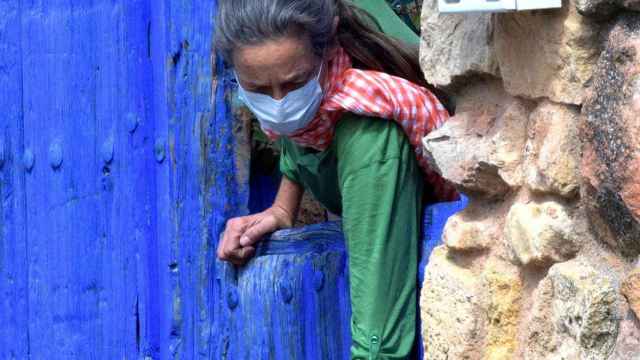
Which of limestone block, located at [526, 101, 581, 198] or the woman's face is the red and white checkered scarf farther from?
limestone block, located at [526, 101, 581, 198]

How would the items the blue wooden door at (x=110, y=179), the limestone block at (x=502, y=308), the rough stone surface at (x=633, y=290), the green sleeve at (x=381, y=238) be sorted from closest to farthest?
the rough stone surface at (x=633, y=290) → the limestone block at (x=502, y=308) → the green sleeve at (x=381, y=238) → the blue wooden door at (x=110, y=179)

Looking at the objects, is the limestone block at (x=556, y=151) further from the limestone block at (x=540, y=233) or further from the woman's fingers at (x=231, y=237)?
the woman's fingers at (x=231, y=237)

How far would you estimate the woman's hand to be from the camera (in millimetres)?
2964

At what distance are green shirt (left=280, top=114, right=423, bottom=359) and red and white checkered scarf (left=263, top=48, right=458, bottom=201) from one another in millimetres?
27

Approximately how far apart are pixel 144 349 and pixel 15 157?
68 cm

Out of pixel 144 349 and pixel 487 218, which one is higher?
pixel 487 218

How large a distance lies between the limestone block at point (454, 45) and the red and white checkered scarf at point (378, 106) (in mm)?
506

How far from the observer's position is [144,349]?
3.32 m

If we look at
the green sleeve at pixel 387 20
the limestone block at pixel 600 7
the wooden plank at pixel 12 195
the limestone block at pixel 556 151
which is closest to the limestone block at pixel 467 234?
the limestone block at pixel 556 151

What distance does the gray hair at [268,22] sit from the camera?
8.72 ft

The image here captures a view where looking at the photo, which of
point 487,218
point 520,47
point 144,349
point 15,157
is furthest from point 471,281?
point 15,157

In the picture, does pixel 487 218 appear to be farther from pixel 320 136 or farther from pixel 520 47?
pixel 320 136

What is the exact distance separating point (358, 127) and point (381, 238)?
0.22m

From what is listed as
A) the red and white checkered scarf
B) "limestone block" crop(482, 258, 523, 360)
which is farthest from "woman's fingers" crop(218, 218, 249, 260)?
"limestone block" crop(482, 258, 523, 360)
